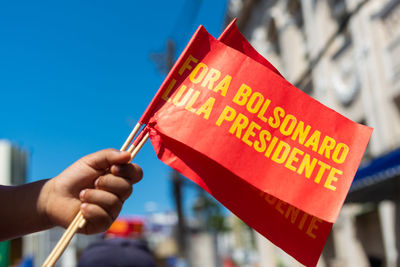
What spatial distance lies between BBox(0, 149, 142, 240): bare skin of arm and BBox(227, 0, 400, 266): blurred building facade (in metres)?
5.46

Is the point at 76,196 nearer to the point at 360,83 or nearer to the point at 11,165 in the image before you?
the point at 11,165

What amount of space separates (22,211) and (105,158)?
373 millimetres

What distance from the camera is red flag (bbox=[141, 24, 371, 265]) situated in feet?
6.04

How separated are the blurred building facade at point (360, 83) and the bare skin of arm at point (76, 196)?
5.46 meters

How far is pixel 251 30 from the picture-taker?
57.0 feet

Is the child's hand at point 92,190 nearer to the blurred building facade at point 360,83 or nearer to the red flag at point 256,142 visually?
the red flag at point 256,142

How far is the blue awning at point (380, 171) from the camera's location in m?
6.46

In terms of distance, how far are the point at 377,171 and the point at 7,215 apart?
6059mm

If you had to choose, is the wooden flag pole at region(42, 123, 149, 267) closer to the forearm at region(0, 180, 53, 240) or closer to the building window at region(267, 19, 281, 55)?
the forearm at region(0, 180, 53, 240)

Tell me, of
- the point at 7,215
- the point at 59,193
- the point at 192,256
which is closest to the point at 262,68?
the point at 59,193

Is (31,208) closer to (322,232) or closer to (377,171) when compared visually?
(322,232)

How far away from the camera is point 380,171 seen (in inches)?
268

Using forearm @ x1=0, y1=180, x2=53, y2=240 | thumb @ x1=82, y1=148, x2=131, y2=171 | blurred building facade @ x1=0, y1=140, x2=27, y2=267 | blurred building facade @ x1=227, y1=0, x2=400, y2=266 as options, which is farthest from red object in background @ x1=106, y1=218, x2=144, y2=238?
blurred building facade @ x1=227, y1=0, x2=400, y2=266

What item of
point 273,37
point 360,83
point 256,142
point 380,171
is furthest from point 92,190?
point 273,37
